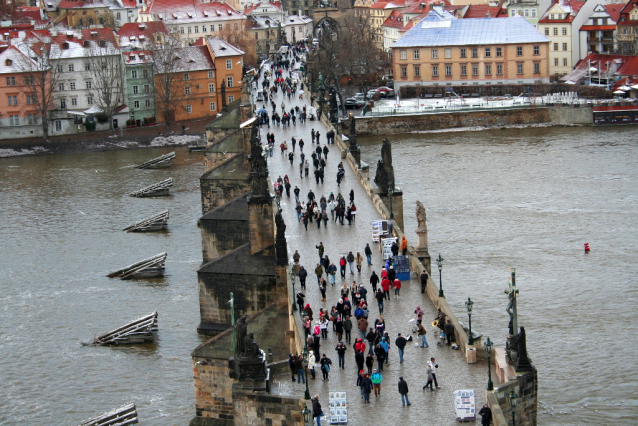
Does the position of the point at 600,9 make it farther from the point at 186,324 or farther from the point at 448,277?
the point at 186,324

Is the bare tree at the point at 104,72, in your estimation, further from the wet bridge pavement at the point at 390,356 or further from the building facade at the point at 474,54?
the wet bridge pavement at the point at 390,356

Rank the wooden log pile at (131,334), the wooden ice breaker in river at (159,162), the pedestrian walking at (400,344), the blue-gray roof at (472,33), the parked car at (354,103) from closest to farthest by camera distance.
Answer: the pedestrian walking at (400,344)
the wooden log pile at (131,334)
the wooden ice breaker in river at (159,162)
the parked car at (354,103)
the blue-gray roof at (472,33)

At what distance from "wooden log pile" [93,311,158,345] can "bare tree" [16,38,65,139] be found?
58109 mm

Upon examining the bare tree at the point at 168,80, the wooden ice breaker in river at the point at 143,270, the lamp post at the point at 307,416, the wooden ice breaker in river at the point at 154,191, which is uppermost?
the bare tree at the point at 168,80

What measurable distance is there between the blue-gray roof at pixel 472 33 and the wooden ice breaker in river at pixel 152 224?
174 ft

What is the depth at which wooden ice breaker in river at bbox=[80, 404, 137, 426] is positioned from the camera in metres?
38.0

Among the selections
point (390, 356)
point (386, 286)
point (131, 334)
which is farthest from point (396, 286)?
point (131, 334)

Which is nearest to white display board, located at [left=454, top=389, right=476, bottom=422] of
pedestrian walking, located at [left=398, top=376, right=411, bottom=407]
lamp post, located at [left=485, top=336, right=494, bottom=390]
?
lamp post, located at [left=485, top=336, right=494, bottom=390]

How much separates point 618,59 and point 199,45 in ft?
141

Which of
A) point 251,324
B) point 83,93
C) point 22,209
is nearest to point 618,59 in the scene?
point 83,93

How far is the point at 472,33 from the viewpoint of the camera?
377 feet

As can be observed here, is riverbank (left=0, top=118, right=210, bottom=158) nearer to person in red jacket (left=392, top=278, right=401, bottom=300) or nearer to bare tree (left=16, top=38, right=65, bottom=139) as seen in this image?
bare tree (left=16, top=38, right=65, bottom=139)

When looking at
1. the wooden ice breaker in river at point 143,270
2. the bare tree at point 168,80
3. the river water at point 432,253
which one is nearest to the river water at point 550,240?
the river water at point 432,253

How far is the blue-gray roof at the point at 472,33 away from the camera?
370ft
